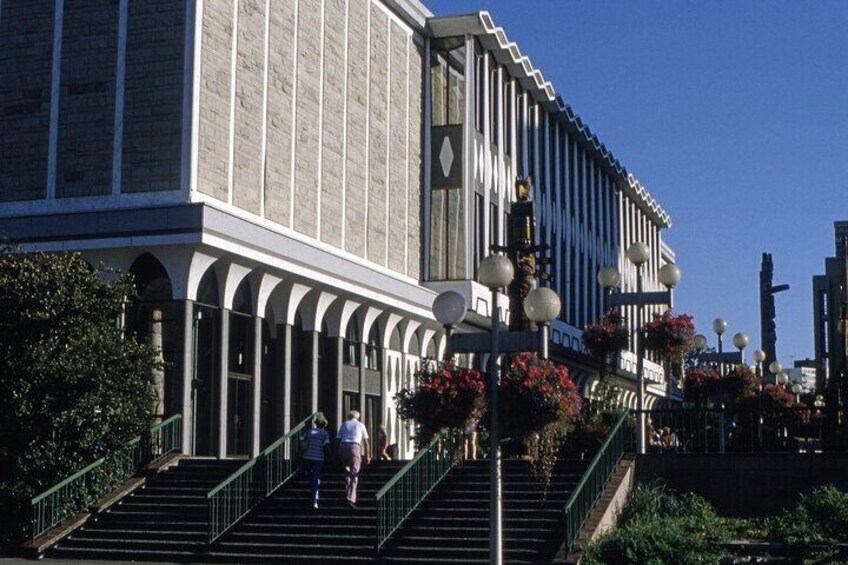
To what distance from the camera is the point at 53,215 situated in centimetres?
2877

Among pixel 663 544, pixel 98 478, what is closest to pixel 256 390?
pixel 98 478

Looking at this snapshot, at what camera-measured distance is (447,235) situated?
1622 inches

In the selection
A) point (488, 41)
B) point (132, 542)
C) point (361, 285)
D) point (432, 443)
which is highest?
point (488, 41)

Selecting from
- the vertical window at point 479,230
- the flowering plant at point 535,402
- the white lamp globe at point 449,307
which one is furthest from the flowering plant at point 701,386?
the white lamp globe at point 449,307

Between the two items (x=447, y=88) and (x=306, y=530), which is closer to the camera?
(x=306, y=530)

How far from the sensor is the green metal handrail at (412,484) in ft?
69.1

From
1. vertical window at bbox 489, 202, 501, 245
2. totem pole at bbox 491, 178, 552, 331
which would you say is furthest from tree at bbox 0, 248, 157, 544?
vertical window at bbox 489, 202, 501, 245

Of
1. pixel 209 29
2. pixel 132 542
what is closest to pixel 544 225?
pixel 209 29

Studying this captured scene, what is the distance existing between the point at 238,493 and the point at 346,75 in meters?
16.1

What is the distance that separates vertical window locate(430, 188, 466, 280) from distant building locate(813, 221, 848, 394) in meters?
11.4

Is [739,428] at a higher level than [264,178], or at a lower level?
lower

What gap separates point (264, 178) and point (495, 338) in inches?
649

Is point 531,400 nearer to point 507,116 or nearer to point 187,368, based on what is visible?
point 187,368

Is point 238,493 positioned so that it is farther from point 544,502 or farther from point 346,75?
point 346,75
